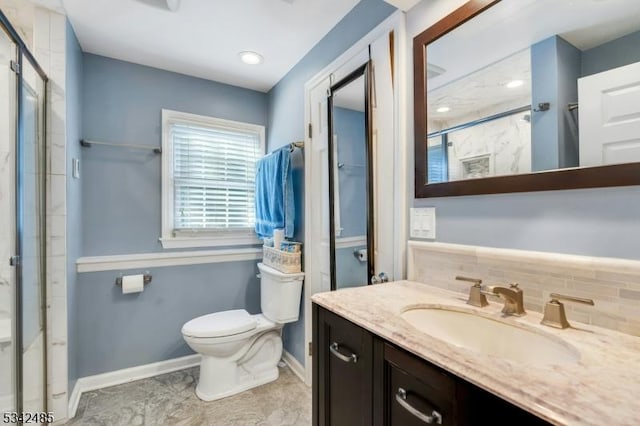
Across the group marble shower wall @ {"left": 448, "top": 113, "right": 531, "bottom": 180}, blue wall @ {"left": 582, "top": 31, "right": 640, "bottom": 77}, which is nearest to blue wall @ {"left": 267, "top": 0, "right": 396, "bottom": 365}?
marble shower wall @ {"left": 448, "top": 113, "right": 531, "bottom": 180}

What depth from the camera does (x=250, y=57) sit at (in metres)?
2.14

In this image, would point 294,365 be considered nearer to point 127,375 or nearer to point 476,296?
point 127,375

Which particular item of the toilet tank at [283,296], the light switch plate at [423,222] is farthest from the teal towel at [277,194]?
the light switch plate at [423,222]

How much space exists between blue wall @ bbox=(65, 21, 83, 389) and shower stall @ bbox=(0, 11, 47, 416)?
145mm

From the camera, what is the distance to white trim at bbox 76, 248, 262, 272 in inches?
81.0

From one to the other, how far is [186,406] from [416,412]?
1727 millimetres

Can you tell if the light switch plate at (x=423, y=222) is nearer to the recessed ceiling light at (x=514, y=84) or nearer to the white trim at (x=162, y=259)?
the recessed ceiling light at (x=514, y=84)

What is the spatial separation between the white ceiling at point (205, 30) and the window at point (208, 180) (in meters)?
0.46

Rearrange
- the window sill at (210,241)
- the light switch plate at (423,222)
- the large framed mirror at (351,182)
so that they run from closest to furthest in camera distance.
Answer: the light switch plate at (423,222) < the large framed mirror at (351,182) < the window sill at (210,241)

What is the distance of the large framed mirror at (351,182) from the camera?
5.00 ft

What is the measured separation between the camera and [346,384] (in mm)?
958

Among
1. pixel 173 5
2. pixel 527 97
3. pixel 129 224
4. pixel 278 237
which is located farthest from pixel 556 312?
pixel 129 224

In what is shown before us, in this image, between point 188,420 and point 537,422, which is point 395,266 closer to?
point 537,422

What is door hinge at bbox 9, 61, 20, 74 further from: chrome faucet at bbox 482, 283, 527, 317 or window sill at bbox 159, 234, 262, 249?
chrome faucet at bbox 482, 283, 527, 317
